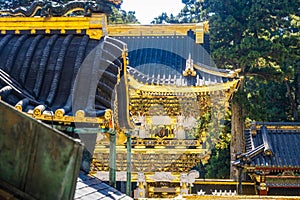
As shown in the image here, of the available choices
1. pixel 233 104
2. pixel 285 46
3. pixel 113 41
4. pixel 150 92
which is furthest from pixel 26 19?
pixel 285 46

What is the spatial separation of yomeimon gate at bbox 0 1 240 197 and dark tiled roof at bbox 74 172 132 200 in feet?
1.62

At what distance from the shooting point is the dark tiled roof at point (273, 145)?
1470 cm

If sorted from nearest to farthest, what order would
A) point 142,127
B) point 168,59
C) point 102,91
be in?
1. point 102,91
2. point 142,127
3. point 168,59

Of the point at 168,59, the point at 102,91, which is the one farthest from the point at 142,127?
the point at 102,91

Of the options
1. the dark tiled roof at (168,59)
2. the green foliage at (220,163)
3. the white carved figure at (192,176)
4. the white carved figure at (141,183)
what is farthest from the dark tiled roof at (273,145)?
the green foliage at (220,163)

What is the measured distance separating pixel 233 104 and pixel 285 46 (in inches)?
134

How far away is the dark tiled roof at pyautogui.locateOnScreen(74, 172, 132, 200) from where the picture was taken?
3.63m

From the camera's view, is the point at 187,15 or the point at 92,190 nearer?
the point at 92,190

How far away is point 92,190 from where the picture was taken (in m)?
3.89

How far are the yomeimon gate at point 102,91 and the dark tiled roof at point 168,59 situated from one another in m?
0.09

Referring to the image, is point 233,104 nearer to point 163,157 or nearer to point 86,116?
point 163,157

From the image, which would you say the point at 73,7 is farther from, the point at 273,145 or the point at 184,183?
the point at 273,145

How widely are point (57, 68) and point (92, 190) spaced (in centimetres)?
A: 195

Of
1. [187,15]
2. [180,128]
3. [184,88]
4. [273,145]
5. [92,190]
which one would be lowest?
[92,190]
